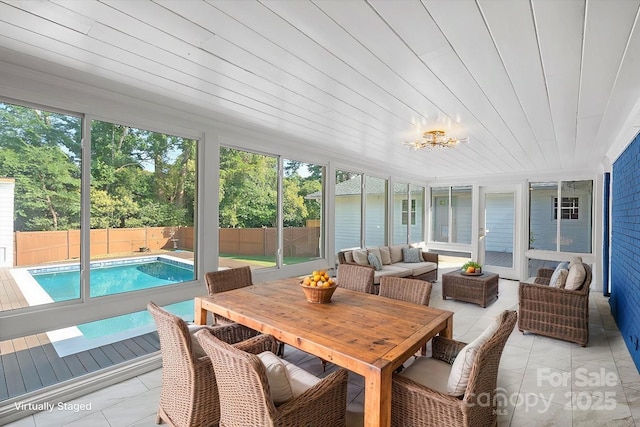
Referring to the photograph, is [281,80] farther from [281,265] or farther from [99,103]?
[281,265]

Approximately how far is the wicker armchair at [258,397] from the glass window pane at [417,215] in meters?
6.58

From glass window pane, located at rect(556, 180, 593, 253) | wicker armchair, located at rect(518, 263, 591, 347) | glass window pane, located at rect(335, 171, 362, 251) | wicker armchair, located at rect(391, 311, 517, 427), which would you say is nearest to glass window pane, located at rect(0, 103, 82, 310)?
wicker armchair, located at rect(391, 311, 517, 427)

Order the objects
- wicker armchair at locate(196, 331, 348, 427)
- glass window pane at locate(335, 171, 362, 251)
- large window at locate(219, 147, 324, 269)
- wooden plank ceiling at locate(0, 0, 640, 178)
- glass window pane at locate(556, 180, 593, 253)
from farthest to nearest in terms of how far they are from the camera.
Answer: glass window pane at locate(556, 180, 593, 253) → glass window pane at locate(335, 171, 362, 251) → large window at locate(219, 147, 324, 269) → wooden plank ceiling at locate(0, 0, 640, 178) → wicker armchair at locate(196, 331, 348, 427)

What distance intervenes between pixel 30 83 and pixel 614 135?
19.0ft

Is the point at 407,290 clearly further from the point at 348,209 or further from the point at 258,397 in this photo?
the point at 348,209

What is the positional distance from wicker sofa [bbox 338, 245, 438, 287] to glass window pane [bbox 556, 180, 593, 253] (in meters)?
2.88

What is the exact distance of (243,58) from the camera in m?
1.96

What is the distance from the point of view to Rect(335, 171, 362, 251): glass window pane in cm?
538

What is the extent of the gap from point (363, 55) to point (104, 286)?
2811mm

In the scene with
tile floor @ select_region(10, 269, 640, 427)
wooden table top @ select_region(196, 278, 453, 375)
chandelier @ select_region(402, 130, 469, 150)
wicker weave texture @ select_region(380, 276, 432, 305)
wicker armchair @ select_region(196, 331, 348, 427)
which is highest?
chandelier @ select_region(402, 130, 469, 150)

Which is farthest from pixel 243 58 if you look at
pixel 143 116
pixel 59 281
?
pixel 59 281

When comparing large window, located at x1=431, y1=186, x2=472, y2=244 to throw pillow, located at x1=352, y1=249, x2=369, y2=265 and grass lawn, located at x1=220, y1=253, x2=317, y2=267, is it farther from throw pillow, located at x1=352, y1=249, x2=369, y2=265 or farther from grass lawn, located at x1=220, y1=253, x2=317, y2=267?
grass lawn, located at x1=220, y1=253, x2=317, y2=267

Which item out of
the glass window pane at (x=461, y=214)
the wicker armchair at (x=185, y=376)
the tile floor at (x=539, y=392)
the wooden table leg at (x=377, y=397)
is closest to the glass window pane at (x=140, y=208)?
the tile floor at (x=539, y=392)

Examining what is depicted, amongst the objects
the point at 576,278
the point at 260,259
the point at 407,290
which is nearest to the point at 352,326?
the point at 407,290
